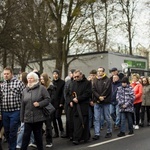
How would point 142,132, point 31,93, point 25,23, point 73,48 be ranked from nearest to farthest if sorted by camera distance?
point 31,93, point 142,132, point 25,23, point 73,48

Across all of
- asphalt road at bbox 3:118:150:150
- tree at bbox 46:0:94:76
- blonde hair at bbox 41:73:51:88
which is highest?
tree at bbox 46:0:94:76

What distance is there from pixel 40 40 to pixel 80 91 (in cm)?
1654

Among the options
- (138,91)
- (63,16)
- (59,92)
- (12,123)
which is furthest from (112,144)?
(63,16)

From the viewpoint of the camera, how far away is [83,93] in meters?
9.26

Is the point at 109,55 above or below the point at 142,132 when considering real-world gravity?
above

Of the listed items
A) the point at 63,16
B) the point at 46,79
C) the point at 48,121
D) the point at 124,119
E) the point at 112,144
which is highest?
the point at 63,16

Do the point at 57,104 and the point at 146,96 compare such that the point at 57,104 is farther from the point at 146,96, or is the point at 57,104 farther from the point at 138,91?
the point at 146,96

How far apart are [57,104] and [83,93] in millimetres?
1200

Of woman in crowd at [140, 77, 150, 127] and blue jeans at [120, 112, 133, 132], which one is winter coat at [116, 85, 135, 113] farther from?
woman in crowd at [140, 77, 150, 127]

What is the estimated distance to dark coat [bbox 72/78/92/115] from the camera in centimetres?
922

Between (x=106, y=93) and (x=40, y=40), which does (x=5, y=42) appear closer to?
(x=40, y=40)

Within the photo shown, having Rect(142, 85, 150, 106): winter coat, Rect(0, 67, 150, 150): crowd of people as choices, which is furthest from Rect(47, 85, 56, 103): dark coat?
Rect(142, 85, 150, 106): winter coat

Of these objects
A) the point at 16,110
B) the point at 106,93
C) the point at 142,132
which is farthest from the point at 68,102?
the point at 142,132

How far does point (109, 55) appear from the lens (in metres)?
35.0
